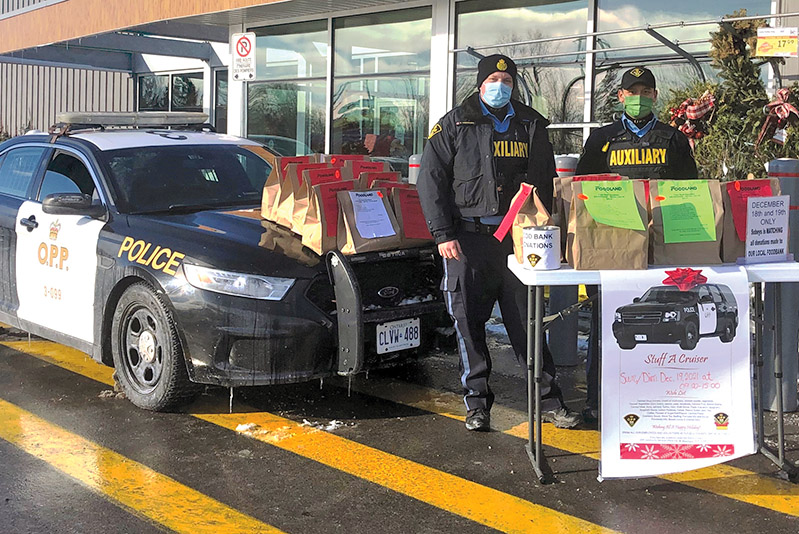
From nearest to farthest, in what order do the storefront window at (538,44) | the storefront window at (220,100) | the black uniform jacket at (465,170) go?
the black uniform jacket at (465,170) → the storefront window at (538,44) → the storefront window at (220,100)

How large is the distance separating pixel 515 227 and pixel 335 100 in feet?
30.4

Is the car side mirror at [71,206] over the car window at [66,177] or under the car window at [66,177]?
under

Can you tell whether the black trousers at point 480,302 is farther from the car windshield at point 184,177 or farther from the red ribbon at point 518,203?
the car windshield at point 184,177

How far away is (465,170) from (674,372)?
1522mm

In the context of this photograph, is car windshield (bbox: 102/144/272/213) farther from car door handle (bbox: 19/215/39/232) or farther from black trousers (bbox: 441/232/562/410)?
black trousers (bbox: 441/232/562/410)

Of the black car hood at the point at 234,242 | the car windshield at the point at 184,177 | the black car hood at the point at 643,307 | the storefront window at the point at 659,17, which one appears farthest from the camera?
the storefront window at the point at 659,17

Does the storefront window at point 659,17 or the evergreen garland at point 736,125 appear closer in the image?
the evergreen garland at point 736,125

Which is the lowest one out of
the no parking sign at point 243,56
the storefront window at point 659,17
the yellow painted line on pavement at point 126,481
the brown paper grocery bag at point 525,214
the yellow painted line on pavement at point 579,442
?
the yellow painted line on pavement at point 126,481

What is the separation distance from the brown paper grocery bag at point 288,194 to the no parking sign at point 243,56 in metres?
4.80

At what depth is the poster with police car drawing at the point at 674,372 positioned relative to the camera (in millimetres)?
3926

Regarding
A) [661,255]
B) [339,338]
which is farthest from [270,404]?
[661,255]

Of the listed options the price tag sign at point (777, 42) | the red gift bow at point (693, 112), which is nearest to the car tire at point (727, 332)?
the red gift bow at point (693, 112)

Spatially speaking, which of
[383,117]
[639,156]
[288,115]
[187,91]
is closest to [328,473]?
[639,156]

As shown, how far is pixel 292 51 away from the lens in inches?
539
